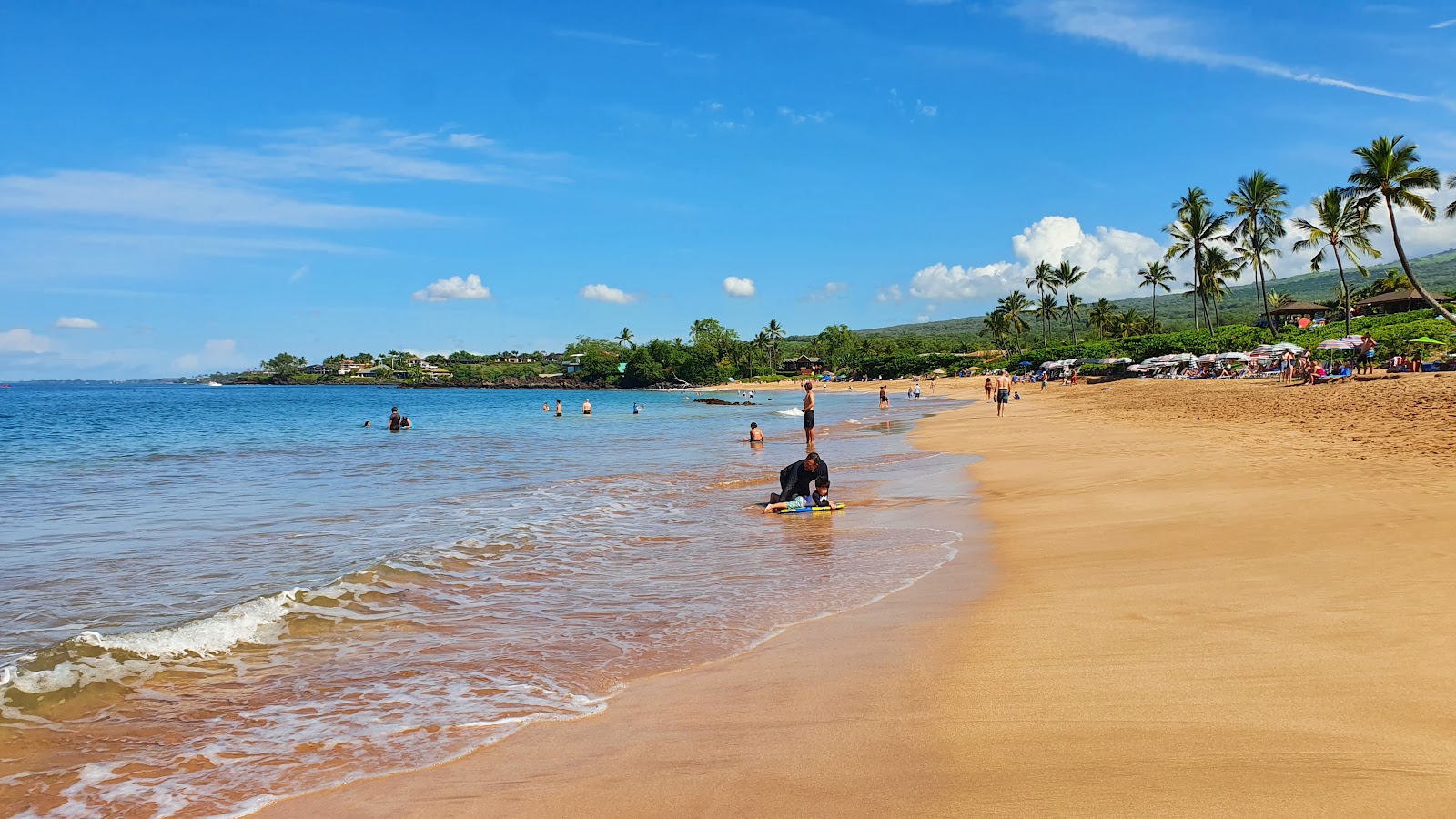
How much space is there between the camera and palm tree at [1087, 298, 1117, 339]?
103938mm

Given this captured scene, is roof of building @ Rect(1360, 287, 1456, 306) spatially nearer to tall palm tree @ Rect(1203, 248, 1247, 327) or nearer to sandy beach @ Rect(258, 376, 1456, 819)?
tall palm tree @ Rect(1203, 248, 1247, 327)

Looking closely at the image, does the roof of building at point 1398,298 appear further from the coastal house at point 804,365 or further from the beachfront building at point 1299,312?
the coastal house at point 804,365

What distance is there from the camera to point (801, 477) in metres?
12.9

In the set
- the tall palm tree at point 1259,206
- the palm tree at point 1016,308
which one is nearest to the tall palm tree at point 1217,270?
→ the tall palm tree at point 1259,206

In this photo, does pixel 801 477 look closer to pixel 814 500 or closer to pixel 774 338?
pixel 814 500

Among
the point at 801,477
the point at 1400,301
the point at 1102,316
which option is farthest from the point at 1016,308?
the point at 801,477

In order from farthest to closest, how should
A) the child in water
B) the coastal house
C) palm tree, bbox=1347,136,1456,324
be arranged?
the coastal house
palm tree, bbox=1347,136,1456,324
the child in water

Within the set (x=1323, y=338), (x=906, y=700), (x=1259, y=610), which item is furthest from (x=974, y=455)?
(x=1323, y=338)

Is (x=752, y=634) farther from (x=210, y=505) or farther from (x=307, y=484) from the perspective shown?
(x=307, y=484)

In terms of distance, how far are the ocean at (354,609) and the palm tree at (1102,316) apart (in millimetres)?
97799

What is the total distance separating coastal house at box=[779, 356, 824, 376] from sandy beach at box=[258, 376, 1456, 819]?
13508 cm

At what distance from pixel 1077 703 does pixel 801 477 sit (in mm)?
8618

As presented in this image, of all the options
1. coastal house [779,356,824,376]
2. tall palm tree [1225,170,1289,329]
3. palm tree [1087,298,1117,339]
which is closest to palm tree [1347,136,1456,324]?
tall palm tree [1225,170,1289,329]

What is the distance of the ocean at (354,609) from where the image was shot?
450 cm
